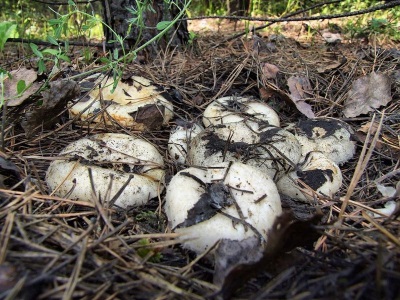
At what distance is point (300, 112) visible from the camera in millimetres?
2510

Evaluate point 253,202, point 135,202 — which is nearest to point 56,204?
point 135,202

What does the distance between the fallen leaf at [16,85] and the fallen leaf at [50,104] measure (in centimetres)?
7

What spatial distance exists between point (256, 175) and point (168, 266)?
1.79 feet

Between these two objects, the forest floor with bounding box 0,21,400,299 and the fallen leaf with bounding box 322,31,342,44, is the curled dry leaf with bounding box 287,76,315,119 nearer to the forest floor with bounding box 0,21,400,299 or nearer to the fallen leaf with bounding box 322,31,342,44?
the forest floor with bounding box 0,21,400,299

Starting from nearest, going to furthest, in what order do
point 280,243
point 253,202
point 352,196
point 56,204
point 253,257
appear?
point 280,243 < point 253,257 < point 253,202 < point 56,204 < point 352,196

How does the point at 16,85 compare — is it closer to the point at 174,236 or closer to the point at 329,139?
the point at 174,236

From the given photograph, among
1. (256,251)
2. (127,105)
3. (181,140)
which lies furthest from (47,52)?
(256,251)

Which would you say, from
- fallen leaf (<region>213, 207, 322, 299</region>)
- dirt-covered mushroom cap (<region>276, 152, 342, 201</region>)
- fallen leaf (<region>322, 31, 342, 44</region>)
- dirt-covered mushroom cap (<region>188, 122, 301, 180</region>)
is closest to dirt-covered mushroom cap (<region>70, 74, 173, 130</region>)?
dirt-covered mushroom cap (<region>188, 122, 301, 180</region>)

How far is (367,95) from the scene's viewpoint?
8.39ft

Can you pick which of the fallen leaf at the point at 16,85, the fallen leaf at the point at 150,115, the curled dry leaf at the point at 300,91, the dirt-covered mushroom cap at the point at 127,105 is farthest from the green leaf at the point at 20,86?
the curled dry leaf at the point at 300,91

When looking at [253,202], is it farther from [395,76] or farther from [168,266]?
[395,76]

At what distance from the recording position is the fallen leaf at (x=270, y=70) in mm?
2762

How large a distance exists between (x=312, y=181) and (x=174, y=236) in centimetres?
81

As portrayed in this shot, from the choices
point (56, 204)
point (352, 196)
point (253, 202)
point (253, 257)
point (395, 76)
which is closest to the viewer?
point (253, 257)
